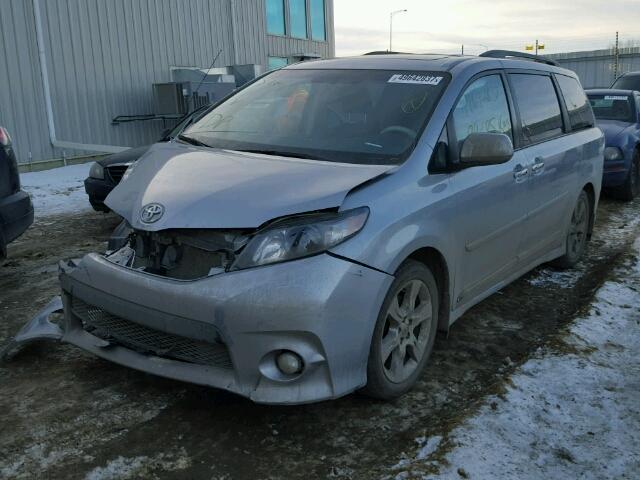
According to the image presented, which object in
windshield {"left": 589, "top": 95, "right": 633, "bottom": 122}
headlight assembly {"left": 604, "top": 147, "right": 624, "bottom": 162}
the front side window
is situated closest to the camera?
the front side window

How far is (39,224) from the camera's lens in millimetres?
7461

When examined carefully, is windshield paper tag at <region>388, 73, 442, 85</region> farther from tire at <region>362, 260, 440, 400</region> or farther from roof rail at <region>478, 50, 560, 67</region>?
tire at <region>362, 260, 440, 400</region>

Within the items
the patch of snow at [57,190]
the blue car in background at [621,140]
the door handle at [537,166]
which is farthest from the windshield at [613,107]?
the patch of snow at [57,190]

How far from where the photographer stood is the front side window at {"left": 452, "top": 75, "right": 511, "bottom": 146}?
3.67 metres

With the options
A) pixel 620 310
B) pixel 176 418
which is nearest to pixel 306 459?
pixel 176 418

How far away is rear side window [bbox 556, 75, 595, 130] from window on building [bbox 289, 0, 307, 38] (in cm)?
1411

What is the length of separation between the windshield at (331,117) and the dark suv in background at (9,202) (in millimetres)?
1590

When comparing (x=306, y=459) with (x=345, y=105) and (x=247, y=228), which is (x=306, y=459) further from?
(x=345, y=105)

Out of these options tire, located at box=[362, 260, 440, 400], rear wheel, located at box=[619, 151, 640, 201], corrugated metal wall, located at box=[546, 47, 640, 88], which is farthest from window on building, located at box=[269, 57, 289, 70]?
corrugated metal wall, located at box=[546, 47, 640, 88]

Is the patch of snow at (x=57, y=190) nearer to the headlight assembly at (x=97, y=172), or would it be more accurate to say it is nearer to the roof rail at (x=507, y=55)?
the headlight assembly at (x=97, y=172)

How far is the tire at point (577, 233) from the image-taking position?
5.38 metres

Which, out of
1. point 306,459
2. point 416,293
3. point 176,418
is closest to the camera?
point 306,459

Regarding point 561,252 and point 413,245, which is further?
point 561,252

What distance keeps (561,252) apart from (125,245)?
3595mm
